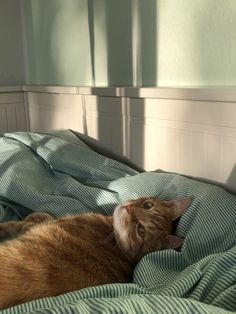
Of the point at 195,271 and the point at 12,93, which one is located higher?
the point at 12,93

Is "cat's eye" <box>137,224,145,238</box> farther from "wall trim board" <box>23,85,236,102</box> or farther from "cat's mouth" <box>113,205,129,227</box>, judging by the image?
"wall trim board" <box>23,85,236,102</box>

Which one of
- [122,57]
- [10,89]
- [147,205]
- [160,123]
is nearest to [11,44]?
[10,89]

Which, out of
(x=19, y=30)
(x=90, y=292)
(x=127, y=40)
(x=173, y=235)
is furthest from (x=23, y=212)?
(x=19, y=30)

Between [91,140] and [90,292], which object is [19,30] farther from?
[90,292]

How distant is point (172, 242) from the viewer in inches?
40.6

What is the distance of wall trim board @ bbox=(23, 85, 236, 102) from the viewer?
1142 mm

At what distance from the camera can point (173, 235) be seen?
1.08 meters

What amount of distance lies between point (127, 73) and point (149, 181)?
0.63 meters

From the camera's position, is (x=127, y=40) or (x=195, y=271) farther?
(x=127, y=40)

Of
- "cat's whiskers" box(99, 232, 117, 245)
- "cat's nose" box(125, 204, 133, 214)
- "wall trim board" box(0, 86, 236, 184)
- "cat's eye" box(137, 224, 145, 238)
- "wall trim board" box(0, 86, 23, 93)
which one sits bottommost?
"cat's whiskers" box(99, 232, 117, 245)

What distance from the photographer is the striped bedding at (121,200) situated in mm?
653

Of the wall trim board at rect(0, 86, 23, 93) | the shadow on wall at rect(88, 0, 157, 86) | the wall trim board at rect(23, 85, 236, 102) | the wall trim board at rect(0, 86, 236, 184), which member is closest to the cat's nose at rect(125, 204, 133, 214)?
the wall trim board at rect(0, 86, 236, 184)

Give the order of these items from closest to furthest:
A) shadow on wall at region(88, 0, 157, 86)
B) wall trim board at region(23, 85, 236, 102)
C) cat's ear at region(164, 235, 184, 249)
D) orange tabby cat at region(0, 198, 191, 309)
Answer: orange tabby cat at region(0, 198, 191, 309)
cat's ear at region(164, 235, 184, 249)
wall trim board at region(23, 85, 236, 102)
shadow on wall at region(88, 0, 157, 86)

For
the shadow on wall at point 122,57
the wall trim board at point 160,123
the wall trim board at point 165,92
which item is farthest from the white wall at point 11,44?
the shadow on wall at point 122,57
